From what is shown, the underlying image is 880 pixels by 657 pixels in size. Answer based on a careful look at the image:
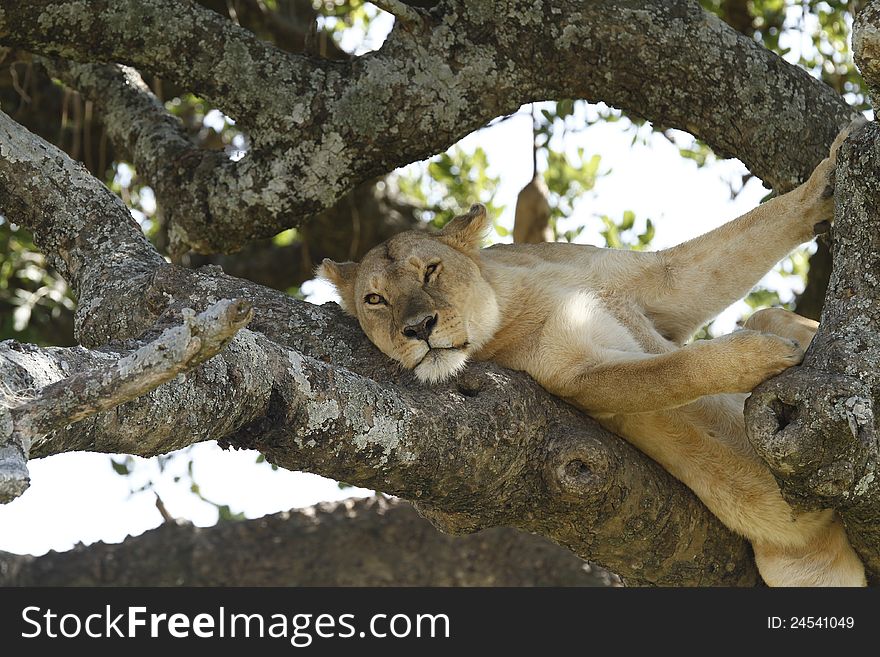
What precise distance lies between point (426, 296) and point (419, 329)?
0.22m

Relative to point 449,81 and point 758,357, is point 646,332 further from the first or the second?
point 449,81

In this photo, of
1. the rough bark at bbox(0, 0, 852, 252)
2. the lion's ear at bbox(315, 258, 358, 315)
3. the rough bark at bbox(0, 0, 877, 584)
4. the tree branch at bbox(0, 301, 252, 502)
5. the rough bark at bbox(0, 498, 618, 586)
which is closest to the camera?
the tree branch at bbox(0, 301, 252, 502)

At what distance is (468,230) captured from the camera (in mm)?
4578

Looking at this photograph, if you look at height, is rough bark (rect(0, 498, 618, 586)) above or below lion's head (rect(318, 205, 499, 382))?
below

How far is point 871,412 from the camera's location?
3201mm

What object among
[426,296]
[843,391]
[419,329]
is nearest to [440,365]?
[419,329]

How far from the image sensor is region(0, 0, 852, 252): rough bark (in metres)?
4.24

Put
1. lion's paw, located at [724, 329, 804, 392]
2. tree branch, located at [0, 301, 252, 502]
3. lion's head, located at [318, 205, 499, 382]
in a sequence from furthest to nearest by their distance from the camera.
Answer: lion's head, located at [318, 205, 499, 382], lion's paw, located at [724, 329, 804, 392], tree branch, located at [0, 301, 252, 502]

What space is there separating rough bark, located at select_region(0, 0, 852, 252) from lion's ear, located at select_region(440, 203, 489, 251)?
354 mm

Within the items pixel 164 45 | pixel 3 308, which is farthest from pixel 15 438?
pixel 3 308

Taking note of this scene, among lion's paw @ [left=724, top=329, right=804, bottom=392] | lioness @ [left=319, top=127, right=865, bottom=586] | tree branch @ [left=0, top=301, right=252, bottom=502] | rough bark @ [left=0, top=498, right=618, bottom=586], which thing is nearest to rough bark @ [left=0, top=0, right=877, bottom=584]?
lioness @ [left=319, top=127, right=865, bottom=586]

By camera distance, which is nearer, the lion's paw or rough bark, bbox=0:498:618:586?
the lion's paw

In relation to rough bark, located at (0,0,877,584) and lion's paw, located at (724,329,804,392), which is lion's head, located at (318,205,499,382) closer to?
rough bark, located at (0,0,877,584)

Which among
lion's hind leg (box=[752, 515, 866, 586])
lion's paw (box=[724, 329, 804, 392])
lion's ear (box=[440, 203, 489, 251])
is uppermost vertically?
lion's paw (box=[724, 329, 804, 392])
